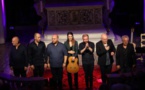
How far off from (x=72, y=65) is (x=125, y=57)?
1.37 meters

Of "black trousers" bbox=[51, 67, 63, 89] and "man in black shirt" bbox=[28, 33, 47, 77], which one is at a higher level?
"man in black shirt" bbox=[28, 33, 47, 77]

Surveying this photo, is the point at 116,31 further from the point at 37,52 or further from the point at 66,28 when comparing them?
the point at 37,52

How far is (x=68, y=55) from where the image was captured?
29.8ft

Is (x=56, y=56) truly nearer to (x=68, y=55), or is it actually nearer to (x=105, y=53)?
(x=68, y=55)

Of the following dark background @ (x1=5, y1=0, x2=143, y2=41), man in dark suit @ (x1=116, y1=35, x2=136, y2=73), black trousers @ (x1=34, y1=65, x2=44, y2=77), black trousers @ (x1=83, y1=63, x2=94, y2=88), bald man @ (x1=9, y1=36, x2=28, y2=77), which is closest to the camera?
man in dark suit @ (x1=116, y1=35, x2=136, y2=73)

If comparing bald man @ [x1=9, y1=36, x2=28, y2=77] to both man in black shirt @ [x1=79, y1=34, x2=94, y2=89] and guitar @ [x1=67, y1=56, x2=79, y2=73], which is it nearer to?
guitar @ [x1=67, y1=56, x2=79, y2=73]

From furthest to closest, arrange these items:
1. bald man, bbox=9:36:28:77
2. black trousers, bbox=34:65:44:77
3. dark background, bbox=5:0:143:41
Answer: dark background, bbox=5:0:143:41
black trousers, bbox=34:65:44:77
bald man, bbox=9:36:28:77

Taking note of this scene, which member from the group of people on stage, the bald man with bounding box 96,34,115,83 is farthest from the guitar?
the bald man with bounding box 96,34,115,83

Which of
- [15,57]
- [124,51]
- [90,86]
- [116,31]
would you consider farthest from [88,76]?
[116,31]

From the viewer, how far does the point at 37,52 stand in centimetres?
911

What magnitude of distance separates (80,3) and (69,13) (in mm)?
618

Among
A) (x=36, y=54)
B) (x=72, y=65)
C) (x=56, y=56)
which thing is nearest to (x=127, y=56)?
(x=72, y=65)

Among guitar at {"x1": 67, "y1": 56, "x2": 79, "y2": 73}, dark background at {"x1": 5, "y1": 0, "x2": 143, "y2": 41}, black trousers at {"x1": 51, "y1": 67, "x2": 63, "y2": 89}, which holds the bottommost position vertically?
black trousers at {"x1": 51, "y1": 67, "x2": 63, "y2": 89}

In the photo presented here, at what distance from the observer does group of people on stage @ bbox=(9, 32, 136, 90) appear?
8727mm
